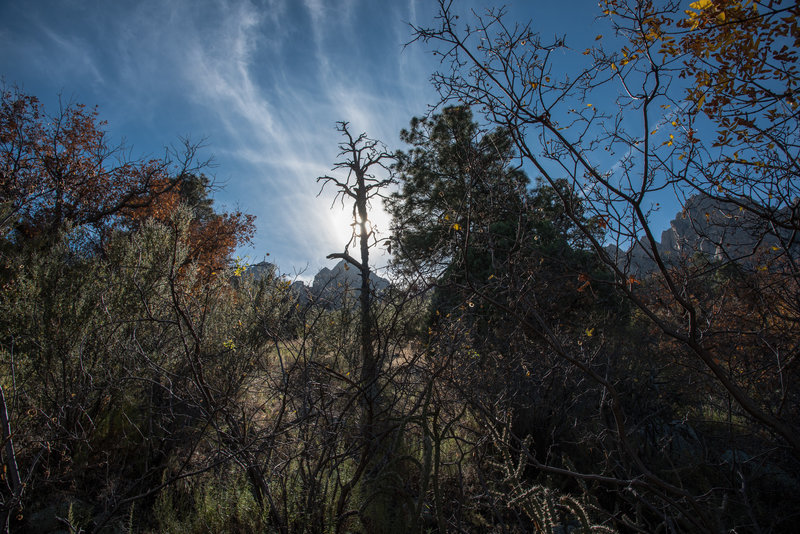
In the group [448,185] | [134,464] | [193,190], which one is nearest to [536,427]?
[134,464]

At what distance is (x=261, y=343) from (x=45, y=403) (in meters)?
2.09

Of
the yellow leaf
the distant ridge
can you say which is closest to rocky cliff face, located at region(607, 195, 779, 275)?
the distant ridge

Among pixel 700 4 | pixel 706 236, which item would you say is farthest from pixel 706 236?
pixel 700 4

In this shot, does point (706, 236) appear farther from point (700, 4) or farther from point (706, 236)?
point (700, 4)

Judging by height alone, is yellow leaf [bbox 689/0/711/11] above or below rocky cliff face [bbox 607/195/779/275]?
above

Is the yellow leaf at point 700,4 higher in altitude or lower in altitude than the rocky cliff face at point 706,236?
higher

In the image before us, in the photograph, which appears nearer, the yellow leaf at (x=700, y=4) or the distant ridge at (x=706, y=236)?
the yellow leaf at (x=700, y=4)

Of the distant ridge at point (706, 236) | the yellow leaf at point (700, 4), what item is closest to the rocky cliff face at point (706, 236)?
the distant ridge at point (706, 236)

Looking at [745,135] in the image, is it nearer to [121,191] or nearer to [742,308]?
[742,308]

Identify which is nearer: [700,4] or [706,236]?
[700,4]

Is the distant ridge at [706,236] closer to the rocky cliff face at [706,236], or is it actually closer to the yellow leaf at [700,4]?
the rocky cliff face at [706,236]

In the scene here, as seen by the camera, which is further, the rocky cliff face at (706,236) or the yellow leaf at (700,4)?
the rocky cliff face at (706,236)

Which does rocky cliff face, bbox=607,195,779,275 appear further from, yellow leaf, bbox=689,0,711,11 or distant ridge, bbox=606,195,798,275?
yellow leaf, bbox=689,0,711,11

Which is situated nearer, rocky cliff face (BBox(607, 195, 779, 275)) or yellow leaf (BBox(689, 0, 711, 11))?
yellow leaf (BBox(689, 0, 711, 11))
